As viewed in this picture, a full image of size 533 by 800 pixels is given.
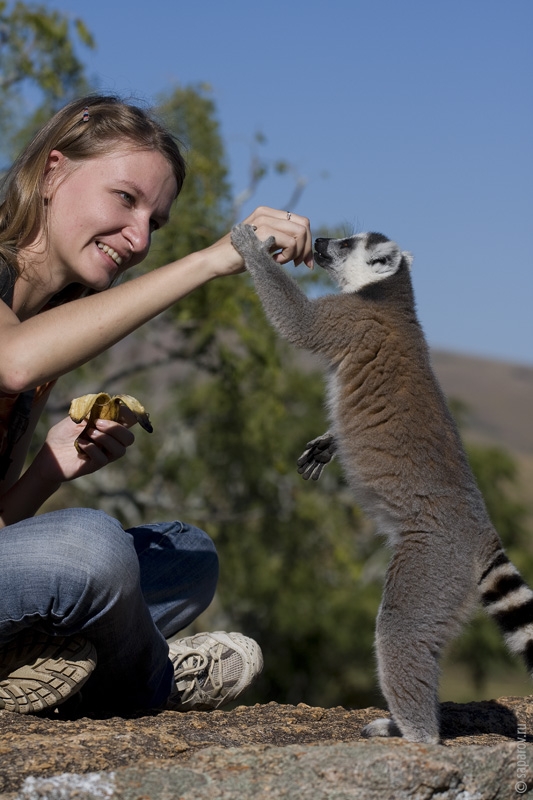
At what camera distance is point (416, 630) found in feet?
8.49

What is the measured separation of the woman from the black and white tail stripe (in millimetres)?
865

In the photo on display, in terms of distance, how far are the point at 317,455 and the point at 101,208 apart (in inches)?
48.4

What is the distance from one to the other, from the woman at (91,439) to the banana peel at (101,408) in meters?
0.03

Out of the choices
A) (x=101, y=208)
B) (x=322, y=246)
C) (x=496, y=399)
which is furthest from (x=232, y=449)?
(x=496, y=399)

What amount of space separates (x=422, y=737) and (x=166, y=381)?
12436 millimetres

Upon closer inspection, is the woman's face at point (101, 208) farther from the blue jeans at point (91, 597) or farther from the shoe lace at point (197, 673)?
the shoe lace at point (197, 673)

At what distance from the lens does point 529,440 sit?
168 ft

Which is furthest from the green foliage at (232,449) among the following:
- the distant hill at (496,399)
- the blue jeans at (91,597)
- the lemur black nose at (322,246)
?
the distant hill at (496,399)

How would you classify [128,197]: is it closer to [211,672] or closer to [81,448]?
[81,448]

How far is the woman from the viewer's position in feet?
7.80

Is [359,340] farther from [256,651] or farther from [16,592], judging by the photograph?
[16,592]

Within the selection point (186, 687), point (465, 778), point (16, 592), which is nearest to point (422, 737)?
point (465, 778)

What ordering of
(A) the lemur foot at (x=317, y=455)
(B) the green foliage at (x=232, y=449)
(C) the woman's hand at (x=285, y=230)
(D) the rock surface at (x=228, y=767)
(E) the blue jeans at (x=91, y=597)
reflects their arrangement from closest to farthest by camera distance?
(D) the rock surface at (x=228, y=767)
(E) the blue jeans at (x=91, y=597)
(C) the woman's hand at (x=285, y=230)
(A) the lemur foot at (x=317, y=455)
(B) the green foliage at (x=232, y=449)

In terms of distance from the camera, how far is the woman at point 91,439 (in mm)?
2377
